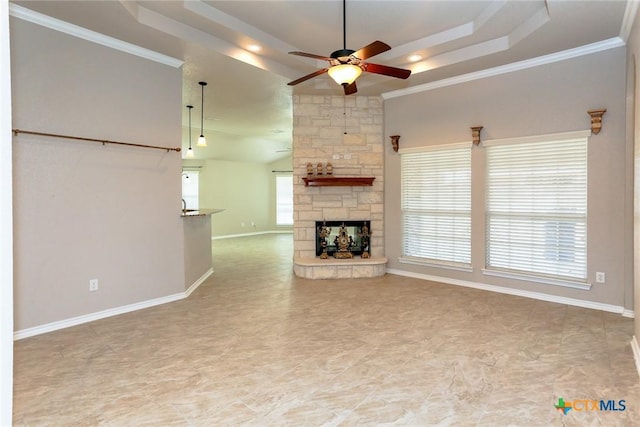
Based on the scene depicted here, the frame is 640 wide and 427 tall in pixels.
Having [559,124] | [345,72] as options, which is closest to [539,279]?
[559,124]

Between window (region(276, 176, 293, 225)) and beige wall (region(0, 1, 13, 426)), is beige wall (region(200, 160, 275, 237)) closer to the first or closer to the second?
window (region(276, 176, 293, 225))

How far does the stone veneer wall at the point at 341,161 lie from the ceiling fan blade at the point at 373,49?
2.67 meters

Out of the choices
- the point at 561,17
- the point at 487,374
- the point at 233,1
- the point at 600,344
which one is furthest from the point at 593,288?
the point at 233,1

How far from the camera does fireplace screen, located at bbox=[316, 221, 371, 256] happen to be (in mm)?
5805

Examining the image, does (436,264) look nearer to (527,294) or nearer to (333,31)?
(527,294)

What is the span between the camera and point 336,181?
547cm

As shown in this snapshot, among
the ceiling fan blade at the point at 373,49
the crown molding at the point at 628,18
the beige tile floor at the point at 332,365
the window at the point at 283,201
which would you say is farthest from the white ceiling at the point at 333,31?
the window at the point at 283,201

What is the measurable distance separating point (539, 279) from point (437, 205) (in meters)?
1.60

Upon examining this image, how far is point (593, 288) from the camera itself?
3908 millimetres

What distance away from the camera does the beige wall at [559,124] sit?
12.2 feet

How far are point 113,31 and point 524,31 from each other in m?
4.14

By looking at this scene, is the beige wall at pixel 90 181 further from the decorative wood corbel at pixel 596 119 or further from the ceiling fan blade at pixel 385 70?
the decorative wood corbel at pixel 596 119

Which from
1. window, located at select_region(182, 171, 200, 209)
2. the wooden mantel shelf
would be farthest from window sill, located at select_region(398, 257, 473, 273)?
window, located at select_region(182, 171, 200, 209)

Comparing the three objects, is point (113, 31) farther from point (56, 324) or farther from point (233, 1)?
point (56, 324)
